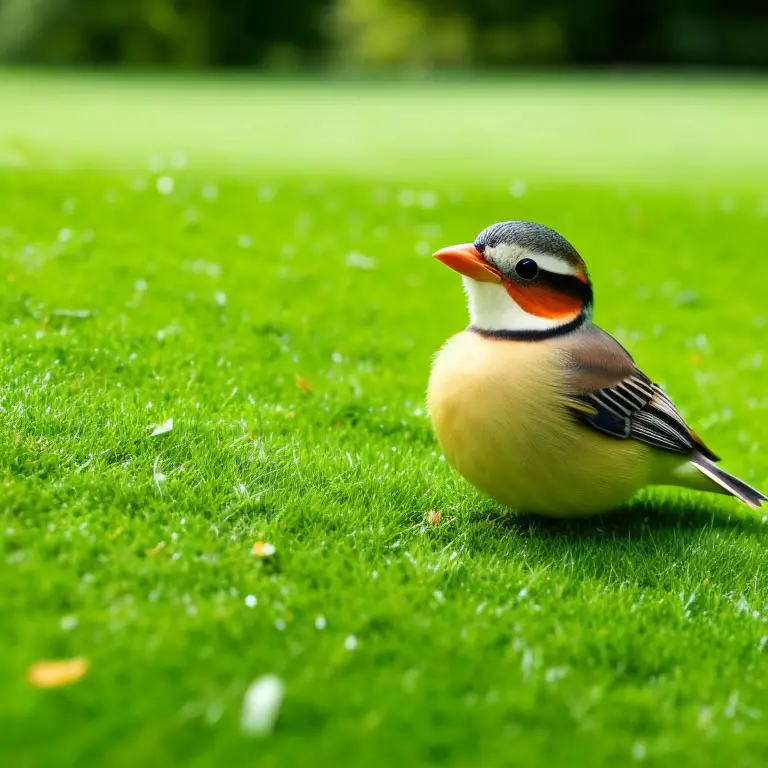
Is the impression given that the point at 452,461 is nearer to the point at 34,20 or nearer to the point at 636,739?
the point at 636,739

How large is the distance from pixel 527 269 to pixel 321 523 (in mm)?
1427

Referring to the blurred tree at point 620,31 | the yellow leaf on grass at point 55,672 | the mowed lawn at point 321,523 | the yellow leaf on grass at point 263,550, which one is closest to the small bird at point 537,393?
the mowed lawn at point 321,523

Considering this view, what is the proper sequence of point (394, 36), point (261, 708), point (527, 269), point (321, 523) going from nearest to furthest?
point (261, 708) → point (321, 523) → point (527, 269) → point (394, 36)

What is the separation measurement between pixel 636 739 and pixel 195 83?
94.2ft

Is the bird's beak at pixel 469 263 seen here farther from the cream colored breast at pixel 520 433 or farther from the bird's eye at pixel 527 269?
the cream colored breast at pixel 520 433

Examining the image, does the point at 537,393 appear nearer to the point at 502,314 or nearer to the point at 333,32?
the point at 502,314

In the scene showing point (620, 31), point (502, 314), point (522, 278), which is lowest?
point (502, 314)

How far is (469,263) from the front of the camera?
14.6 feet

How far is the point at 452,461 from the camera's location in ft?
14.9

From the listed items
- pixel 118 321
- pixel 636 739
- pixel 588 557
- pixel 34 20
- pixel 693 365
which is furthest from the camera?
pixel 34 20

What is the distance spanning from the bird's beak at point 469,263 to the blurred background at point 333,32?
38786mm

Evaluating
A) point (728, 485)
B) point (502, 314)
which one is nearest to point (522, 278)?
point (502, 314)

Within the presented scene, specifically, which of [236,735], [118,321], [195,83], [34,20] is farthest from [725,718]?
[34,20]

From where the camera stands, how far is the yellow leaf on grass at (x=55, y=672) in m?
2.90
